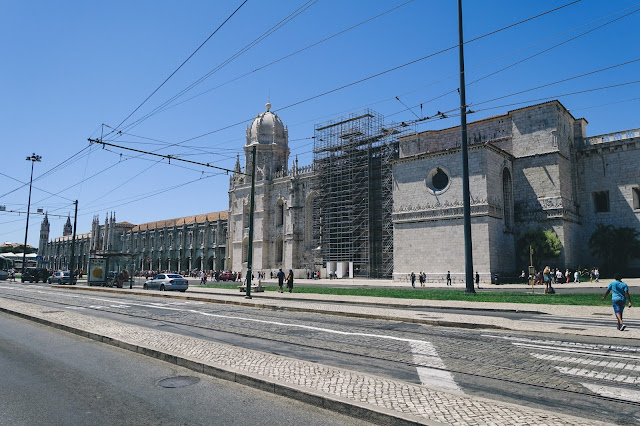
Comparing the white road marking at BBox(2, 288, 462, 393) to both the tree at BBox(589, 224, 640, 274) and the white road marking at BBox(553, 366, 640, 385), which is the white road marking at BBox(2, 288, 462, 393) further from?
the tree at BBox(589, 224, 640, 274)

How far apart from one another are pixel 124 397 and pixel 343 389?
270 centimetres

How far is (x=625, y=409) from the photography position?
4.48m

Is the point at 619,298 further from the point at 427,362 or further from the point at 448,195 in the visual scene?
the point at 448,195

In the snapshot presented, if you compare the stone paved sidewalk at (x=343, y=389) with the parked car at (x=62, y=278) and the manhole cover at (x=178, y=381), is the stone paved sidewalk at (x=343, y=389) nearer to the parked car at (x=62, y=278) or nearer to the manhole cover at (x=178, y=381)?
the manhole cover at (x=178, y=381)

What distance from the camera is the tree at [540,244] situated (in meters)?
33.7

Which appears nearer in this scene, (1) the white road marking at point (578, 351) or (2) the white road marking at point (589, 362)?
(2) the white road marking at point (589, 362)

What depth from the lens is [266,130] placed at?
6600 cm

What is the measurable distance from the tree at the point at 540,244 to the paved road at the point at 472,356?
88.6 ft

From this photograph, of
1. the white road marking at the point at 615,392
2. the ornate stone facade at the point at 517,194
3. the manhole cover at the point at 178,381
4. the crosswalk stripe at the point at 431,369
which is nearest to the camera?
the white road marking at the point at 615,392

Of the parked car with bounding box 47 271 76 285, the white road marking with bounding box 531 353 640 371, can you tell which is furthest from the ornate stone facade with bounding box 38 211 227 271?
the white road marking with bounding box 531 353 640 371

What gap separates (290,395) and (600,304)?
16400 mm

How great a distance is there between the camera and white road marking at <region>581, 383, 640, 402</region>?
16.0 ft

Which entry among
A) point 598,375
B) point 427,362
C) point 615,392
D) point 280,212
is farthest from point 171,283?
point 280,212

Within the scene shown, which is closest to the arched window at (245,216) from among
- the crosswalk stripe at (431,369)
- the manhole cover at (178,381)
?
the crosswalk stripe at (431,369)
